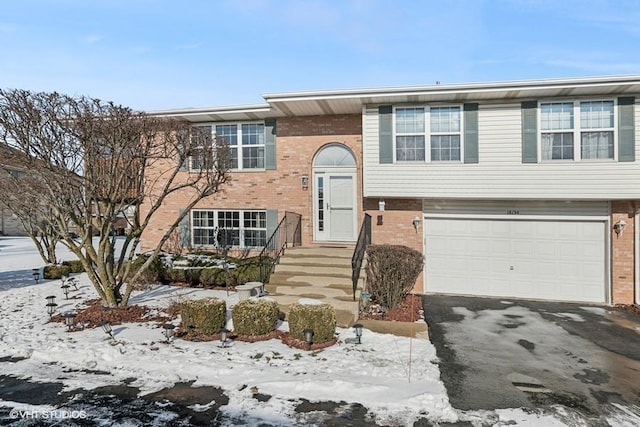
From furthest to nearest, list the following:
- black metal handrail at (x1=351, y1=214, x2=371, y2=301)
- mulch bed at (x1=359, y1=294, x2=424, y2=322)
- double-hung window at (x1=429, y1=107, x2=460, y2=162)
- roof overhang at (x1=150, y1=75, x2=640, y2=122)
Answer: double-hung window at (x1=429, y1=107, x2=460, y2=162)
roof overhang at (x1=150, y1=75, x2=640, y2=122)
black metal handrail at (x1=351, y1=214, x2=371, y2=301)
mulch bed at (x1=359, y1=294, x2=424, y2=322)

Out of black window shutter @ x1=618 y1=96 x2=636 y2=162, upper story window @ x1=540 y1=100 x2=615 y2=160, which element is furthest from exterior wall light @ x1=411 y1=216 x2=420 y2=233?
black window shutter @ x1=618 y1=96 x2=636 y2=162

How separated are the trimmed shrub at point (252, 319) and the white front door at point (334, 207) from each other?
5.37m

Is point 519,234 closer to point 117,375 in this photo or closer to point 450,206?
point 450,206

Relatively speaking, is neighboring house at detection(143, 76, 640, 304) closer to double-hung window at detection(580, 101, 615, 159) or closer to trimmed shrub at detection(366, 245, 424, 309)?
double-hung window at detection(580, 101, 615, 159)

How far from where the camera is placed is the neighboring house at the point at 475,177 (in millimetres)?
9969

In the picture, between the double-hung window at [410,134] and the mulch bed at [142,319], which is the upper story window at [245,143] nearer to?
the double-hung window at [410,134]

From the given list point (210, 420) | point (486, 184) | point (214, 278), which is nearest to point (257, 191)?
point (214, 278)

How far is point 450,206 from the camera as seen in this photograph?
11.4 metres

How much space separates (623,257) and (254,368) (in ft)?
34.3

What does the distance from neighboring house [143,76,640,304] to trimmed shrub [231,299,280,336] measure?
5.27 metres

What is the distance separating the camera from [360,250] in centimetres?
963

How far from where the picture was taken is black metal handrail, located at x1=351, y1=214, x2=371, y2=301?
866 centimetres

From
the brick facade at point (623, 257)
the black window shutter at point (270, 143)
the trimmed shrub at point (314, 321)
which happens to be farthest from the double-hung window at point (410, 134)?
the trimmed shrub at point (314, 321)

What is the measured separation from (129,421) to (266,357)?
2216 mm
